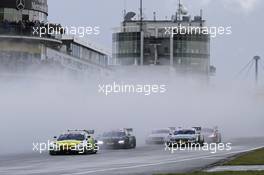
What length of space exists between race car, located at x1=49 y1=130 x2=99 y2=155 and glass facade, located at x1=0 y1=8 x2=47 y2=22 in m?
51.2

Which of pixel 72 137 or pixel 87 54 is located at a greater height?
pixel 87 54

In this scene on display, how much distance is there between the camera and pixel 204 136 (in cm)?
6769

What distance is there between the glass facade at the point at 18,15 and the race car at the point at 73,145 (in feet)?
168

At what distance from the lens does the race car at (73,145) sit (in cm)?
4578

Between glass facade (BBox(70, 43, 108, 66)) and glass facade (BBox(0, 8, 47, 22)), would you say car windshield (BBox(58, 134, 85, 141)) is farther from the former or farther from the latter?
glass facade (BBox(70, 43, 108, 66))

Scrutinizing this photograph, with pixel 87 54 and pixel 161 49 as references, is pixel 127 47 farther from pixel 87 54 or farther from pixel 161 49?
pixel 87 54

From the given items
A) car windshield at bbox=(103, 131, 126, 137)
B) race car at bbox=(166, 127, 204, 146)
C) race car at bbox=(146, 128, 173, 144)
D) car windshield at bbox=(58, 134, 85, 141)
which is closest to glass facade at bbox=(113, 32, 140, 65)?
race car at bbox=(146, 128, 173, 144)

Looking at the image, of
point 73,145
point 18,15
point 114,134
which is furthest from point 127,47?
point 73,145

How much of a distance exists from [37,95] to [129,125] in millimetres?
15701

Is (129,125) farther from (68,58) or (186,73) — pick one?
(186,73)

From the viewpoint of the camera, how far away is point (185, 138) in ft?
195

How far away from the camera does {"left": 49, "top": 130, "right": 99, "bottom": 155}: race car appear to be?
45.8 meters

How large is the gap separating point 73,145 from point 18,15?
5288 centimetres

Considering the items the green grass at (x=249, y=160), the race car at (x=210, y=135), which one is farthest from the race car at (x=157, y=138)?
the green grass at (x=249, y=160)
